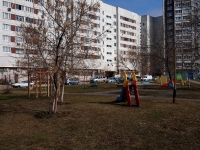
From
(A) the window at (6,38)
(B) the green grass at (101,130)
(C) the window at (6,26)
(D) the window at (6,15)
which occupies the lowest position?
(B) the green grass at (101,130)

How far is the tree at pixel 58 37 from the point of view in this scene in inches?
372

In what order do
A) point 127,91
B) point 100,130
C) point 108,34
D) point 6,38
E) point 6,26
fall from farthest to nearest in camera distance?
point 108,34 → point 6,26 → point 6,38 → point 127,91 → point 100,130

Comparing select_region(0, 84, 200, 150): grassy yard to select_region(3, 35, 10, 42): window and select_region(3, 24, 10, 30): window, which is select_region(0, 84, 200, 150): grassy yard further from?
select_region(3, 24, 10, 30): window

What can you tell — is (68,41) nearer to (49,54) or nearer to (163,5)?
(49,54)

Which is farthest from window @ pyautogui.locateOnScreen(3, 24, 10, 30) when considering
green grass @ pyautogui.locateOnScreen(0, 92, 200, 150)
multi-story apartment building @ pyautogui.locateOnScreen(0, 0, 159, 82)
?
green grass @ pyautogui.locateOnScreen(0, 92, 200, 150)

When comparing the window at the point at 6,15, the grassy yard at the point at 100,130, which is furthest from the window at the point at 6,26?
the grassy yard at the point at 100,130

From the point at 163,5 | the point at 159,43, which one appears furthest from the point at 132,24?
the point at 159,43

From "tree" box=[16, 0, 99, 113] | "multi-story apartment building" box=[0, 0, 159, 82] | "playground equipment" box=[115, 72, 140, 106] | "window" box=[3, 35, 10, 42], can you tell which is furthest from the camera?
"window" box=[3, 35, 10, 42]

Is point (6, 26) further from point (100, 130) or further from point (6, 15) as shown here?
point (100, 130)

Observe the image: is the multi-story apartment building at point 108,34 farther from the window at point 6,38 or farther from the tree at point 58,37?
the tree at point 58,37

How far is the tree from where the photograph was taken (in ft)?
31.0

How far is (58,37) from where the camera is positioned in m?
9.94

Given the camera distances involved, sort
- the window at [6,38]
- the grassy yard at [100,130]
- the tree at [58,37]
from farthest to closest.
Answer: the window at [6,38]
the tree at [58,37]
the grassy yard at [100,130]

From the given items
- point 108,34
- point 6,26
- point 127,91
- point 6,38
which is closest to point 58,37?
point 127,91
